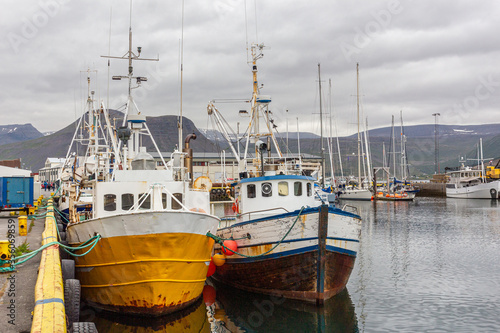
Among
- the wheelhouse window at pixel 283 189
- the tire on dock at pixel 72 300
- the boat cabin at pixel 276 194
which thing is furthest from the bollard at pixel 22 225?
the wheelhouse window at pixel 283 189

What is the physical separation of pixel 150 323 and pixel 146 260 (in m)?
2.03

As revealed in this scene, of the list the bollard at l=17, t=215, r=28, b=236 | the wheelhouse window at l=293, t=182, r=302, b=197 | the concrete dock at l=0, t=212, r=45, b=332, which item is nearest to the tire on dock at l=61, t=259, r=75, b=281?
the concrete dock at l=0, t=212, r=45, b=332

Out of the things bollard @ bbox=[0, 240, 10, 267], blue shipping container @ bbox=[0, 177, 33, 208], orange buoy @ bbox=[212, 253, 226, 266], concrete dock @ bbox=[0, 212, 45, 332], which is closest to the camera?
concrete dock @ bbox=[0, 212, 45, 332]

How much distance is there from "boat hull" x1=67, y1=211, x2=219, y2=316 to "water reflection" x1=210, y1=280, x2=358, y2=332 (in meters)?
1.96

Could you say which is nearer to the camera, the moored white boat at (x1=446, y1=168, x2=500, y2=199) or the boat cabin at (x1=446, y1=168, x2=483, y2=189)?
the moored white boat at (x1=446, y1=168, x2=500, y2=199)

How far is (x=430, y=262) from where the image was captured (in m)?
24.1

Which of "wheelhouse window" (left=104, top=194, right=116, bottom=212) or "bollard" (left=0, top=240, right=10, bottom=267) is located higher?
"wheelhouse window" (left=104, top=194, right=116, bottom=212)

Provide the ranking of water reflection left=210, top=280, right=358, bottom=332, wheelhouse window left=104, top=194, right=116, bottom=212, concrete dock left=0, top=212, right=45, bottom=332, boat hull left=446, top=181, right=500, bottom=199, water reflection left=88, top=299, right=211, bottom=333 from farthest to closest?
boat hull left=446, top=181, right=500, bottom=199, wheelhouse window left=104, top=194, right=116, bottom=212, water reflection left=210, top=280, right=358, bottom=332, water reflection left=88, top=299, right=211, bottom=333, concrete dock left=0, top=212, right=45, bottom=332

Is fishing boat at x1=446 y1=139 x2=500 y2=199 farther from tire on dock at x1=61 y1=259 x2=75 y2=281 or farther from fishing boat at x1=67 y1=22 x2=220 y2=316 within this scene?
tire on dock at x1=61 y1=259 x2=75 y2=281

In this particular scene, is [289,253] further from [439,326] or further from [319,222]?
[439,326]

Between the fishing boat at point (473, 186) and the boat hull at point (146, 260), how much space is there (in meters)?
75.2

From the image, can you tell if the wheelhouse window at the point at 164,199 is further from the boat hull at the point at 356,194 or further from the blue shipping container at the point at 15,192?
the boat hull at the point at 356,194

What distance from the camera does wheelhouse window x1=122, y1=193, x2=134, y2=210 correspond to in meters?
15.4

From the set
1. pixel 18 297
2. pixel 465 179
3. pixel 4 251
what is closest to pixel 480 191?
pixel 465 179
